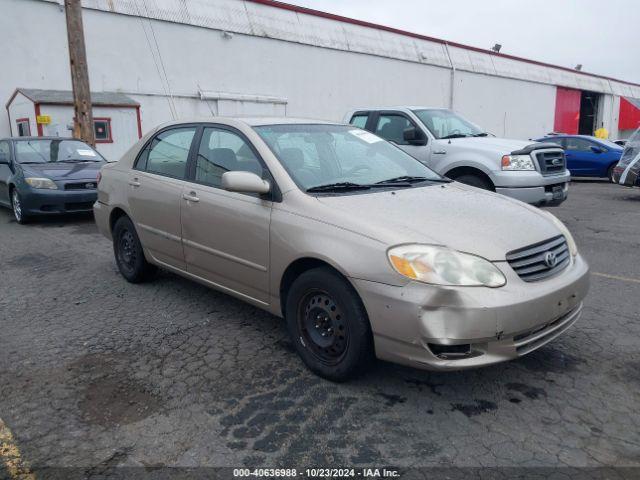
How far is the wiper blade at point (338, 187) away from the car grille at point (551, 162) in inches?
198

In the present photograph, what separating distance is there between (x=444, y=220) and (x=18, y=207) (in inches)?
320

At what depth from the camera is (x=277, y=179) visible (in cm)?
349

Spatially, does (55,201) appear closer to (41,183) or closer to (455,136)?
(41,183)

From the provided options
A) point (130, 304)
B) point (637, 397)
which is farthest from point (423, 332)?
point (130, 304)

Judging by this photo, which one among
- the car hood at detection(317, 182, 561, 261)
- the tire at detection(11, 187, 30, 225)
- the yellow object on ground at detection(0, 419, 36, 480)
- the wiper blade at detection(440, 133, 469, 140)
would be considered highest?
the wiper blade at detection(440, 133, 469, 140)

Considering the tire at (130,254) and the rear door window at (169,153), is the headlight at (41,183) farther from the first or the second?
the rear door window at (169,153)

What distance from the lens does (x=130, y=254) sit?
5148 millimetres

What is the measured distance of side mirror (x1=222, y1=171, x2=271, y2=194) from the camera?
337cm

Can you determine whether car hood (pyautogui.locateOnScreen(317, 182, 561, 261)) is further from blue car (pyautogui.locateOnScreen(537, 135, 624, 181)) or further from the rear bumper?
blue car (pyautogui.locateOnScreen(537, 135, 624, 181))

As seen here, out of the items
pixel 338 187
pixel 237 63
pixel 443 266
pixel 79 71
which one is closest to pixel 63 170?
pixel 79 71

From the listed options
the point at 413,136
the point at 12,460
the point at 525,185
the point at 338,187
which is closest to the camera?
the point at 12,460

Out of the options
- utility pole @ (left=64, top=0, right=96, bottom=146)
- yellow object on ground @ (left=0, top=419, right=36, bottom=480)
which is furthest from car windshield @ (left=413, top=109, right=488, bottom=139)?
utility pole @ (left=64, top=0, right=96, bottom=146)

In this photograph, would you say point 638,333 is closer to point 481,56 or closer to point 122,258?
point 122,258

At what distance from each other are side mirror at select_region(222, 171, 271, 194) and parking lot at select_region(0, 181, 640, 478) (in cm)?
113
